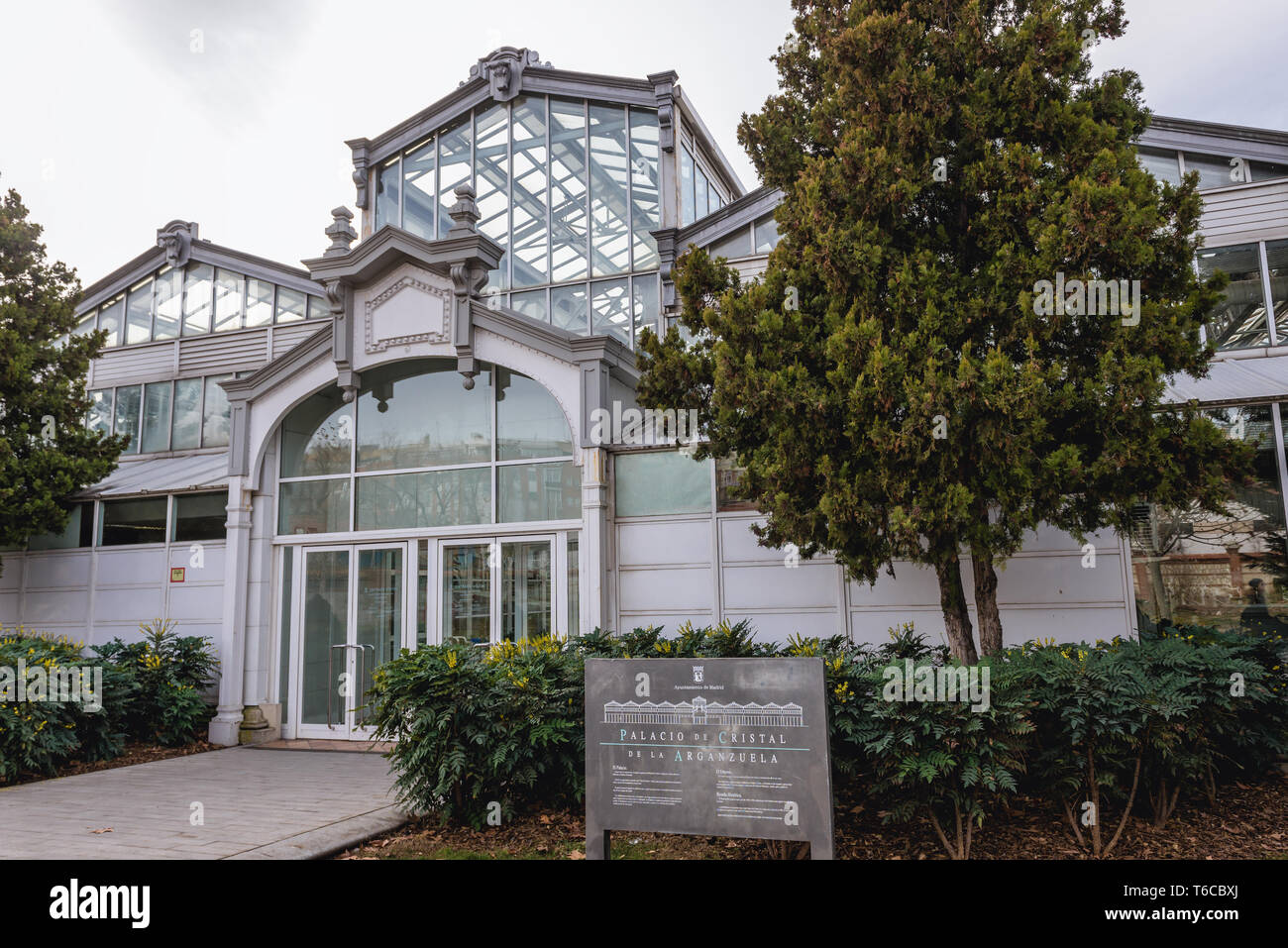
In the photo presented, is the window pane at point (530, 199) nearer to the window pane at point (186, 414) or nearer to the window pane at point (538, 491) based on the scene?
the window pane at point (538, 491)

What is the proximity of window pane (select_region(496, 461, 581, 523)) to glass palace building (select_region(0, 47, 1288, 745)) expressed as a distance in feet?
0.09

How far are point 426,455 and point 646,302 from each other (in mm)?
5364

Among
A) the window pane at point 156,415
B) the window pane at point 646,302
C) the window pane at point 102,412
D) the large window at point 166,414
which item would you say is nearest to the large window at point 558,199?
the window pane at point 646,302

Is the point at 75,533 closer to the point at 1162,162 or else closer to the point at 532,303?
the point at 532,303

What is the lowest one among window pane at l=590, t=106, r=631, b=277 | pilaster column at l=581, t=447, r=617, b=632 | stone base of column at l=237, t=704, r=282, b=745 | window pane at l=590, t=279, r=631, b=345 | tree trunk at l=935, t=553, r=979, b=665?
stone base of column at l=237, t=704, r=282, b=745

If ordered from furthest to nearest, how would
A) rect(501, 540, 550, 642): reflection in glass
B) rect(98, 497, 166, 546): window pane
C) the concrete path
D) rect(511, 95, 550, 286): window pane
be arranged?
1. rect(511, 95, 550, 286): window pane
2. rect(98, 497, 166, 546): window pane
3. rect(501, 540, 550, 642): reflection in glass
4. the concrete path

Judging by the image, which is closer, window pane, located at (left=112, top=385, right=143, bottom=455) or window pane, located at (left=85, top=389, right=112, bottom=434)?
window pane, located at (left=112, top=385, right=143, bottom=455)

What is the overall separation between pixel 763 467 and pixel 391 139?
→ 12.9 m

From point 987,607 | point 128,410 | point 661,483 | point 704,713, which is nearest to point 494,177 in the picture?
point 128,410

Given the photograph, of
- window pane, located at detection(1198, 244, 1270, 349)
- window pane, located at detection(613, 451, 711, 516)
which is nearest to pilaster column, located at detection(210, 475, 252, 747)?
window pane, located at detection(613, 451, 711, 516)

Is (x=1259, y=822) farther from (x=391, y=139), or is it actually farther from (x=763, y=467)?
(x=391, y=139)

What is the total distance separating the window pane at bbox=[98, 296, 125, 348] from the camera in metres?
17.2

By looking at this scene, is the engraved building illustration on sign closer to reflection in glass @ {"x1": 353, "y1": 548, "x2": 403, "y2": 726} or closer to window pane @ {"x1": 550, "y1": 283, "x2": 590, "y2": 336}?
reflection in glass @ {"x1": 353, "y1": 548, "x2": 403, "y2": 726}

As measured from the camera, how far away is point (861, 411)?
6.46 metres
